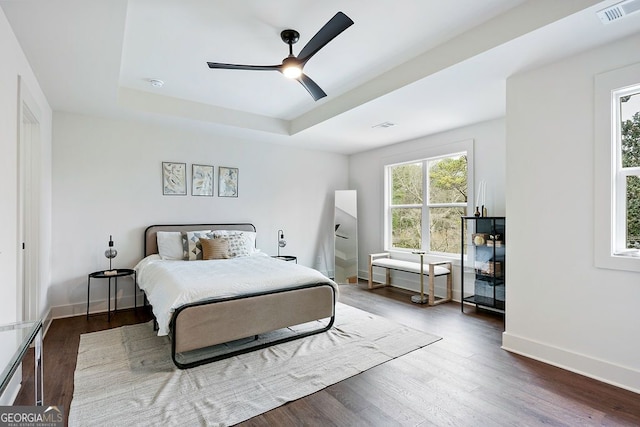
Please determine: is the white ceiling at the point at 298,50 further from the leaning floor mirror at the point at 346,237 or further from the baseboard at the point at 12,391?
the baseboard at the point at 12,391

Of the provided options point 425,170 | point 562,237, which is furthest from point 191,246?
point 562,237

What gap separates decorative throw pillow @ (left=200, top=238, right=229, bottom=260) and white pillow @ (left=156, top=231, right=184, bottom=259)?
0.34 m

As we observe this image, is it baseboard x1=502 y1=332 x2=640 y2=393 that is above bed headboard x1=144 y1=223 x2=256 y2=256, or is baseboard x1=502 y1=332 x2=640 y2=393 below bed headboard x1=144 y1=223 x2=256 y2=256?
below

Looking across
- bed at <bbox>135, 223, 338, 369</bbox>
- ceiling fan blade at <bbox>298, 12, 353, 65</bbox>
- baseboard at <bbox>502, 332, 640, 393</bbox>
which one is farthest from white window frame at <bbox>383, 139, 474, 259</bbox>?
ceiling fan blade at <bbox>298, 12, 353, 65</bbox>

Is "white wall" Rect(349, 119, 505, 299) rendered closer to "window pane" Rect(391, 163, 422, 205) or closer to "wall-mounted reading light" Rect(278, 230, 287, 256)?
"window pane" Rect(391, 163, 422, 205)

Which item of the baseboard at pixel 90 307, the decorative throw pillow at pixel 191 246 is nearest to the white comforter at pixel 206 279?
the decorative throw pillow at pixel 191 246

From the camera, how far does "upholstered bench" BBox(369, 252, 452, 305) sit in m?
4.55

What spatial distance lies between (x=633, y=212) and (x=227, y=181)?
4645 mm

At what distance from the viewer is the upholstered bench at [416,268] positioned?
179 inches

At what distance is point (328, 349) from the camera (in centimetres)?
301

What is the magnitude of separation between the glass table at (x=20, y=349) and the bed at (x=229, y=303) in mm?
893

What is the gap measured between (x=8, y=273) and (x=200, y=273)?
1414mm

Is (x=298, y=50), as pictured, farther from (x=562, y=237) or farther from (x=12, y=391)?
(x=12, y=391)

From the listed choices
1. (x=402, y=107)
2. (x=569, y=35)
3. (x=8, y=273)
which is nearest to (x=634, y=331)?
(x=569, y=35)
